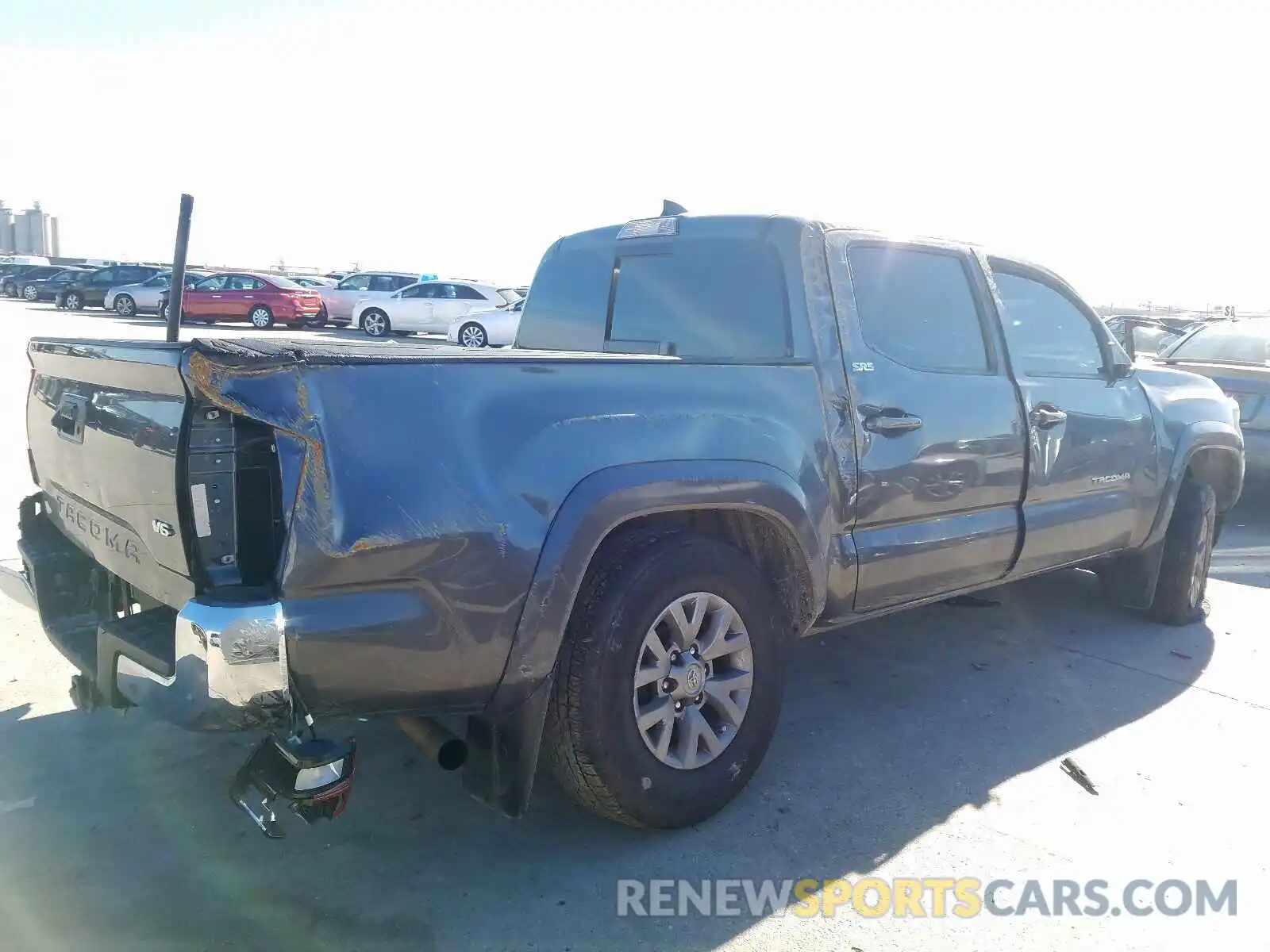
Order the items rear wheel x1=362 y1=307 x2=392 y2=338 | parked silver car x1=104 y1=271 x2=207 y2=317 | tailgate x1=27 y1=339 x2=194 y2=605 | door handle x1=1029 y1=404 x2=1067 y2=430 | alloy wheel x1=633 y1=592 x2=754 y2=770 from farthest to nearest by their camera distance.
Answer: parked silver car x1=104 y1=271 x2=207 y2=317
rear wheel x1=362 y1=307 x2=392 y2=338
door handle x1=1029 y1=404 x2=1067 y2=430
alloy wheel x1=633 y1=592 x2=754 y2=770
tailgate x1=27 y1=339 x2=194 y2=605

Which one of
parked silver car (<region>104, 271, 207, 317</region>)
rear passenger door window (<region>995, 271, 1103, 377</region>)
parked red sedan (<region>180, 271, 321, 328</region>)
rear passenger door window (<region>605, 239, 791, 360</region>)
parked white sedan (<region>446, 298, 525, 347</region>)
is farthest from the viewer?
parked silver car (<region>104, 271, 207, 317</region>)

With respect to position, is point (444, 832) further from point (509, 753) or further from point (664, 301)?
point (664, 301)

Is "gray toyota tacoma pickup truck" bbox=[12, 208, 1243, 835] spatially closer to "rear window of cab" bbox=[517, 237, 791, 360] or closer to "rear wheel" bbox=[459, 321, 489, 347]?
"rear window of cab" bbox=[517, 237, 791, 360]

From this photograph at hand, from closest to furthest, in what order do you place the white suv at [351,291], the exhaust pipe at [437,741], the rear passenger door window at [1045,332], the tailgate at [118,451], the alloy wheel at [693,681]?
the tailgate at [118,451], the exhaust pipe at [437,741], the alloy wheel at [693,681], the rear passenger door window at [1045,332], the white suv at [351,291]

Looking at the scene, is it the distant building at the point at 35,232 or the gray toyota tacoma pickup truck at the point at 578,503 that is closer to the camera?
the gray toyota tacoma pickup truck at the point at 578,503

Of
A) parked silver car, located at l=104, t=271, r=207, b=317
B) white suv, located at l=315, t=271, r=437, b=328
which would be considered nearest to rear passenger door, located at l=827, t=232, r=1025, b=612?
white suv, located at l=315, t=271, r=437, b=328

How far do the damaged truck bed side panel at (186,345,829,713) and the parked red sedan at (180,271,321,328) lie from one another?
25.4 meters

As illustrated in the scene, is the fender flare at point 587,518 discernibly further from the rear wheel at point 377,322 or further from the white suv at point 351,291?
the white suv at point 351,291

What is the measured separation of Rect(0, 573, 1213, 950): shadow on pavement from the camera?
2.70m

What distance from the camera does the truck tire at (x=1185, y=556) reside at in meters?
5.29

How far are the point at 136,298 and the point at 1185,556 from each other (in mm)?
31804

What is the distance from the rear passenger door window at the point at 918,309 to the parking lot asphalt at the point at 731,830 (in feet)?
4.82

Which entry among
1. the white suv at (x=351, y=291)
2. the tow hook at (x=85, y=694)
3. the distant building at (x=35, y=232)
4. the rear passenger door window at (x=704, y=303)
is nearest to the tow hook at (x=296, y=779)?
the tow hook at (x=85, y=694)

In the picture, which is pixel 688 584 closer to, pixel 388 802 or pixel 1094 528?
pixel 388 802
